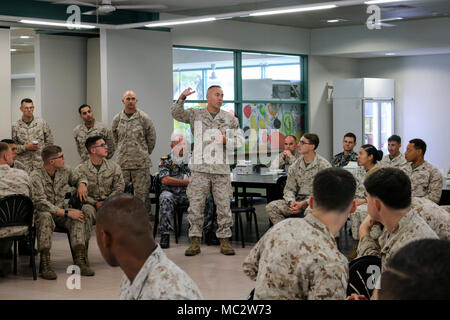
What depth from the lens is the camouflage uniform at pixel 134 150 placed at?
9.23 meters

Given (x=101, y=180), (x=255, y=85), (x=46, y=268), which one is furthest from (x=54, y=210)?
(x=255, y=85)

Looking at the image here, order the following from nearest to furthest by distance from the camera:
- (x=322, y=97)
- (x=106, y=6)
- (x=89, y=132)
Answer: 1. (x=106, y=6)
2. (x=89, y=132)
3. (x=322, y=97)

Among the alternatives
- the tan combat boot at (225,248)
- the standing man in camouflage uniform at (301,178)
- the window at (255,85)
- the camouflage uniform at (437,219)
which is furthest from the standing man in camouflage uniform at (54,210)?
the window at (255,85)

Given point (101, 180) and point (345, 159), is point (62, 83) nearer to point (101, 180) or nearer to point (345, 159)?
point (101, 180)

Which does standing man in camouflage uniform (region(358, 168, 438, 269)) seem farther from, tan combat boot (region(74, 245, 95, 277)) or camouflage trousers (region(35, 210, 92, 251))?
camouflage trousers (region(35, 210, 92, 251))

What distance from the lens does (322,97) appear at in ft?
46.5

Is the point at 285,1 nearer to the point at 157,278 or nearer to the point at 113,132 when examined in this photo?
the point at 113,132

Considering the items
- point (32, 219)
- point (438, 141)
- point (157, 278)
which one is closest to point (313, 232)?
point (157, 278)

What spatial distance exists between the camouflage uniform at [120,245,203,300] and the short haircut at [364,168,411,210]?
1.35m

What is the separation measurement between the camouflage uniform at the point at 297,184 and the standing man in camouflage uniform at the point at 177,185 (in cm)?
108

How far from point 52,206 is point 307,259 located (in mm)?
4649

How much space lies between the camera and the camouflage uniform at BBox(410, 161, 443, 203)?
23.3ft

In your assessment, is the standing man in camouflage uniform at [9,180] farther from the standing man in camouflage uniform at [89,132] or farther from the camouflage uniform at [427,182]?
the camouflage uniform at [427,182]

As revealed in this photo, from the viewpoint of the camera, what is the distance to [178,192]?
27.3 feet
